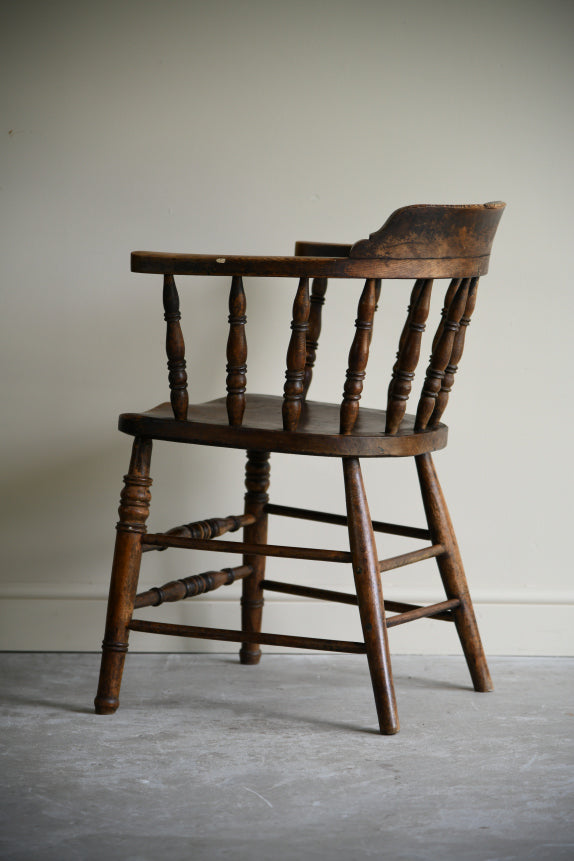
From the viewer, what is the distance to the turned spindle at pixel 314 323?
2105 millimetres

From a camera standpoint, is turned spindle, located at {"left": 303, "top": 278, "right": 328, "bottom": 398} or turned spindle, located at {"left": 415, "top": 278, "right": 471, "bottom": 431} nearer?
turned spindle, located at {"left": 415, "top": 278, "right": 471, "bottom": 431}

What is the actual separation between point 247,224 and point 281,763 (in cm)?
119

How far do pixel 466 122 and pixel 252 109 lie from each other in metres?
0.49

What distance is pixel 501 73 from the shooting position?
2.21m

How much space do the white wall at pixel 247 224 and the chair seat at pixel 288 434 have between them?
0.41 metres

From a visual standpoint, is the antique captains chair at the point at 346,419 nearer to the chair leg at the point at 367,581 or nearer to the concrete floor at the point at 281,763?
the chair leg at the point at 367,581

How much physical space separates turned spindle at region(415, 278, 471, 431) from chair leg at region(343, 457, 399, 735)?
168 millimetres

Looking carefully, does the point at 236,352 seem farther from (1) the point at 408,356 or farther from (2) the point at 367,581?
(2) the point at 367,581

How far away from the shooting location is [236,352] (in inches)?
66.6

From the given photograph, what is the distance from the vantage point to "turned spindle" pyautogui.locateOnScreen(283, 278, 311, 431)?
1651 millimetres

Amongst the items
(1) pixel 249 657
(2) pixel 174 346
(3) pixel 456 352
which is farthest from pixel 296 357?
(1) pixel 249 657

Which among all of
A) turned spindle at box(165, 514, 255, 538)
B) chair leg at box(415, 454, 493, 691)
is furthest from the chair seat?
turned spindle at box(165, 514, 255, 538)

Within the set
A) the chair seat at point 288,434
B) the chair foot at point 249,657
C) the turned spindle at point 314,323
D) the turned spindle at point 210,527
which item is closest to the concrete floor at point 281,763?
the chair foot at point 249,657

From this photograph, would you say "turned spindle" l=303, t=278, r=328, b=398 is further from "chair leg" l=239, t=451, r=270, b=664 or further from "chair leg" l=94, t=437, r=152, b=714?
"chair leg" l=94, t=437, r=152, b=714
